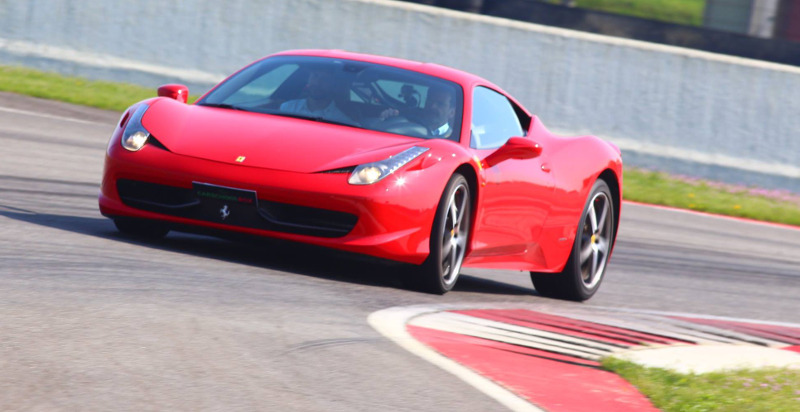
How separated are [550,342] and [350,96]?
1.98 m

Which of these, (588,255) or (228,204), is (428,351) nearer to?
(228,204)

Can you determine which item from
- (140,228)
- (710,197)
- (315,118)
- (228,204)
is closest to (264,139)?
(228,204)

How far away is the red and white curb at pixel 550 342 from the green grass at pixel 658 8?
13.8 m

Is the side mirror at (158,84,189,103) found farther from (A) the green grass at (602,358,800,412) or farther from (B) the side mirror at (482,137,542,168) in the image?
(A) the green grass at (602,358,800,412)

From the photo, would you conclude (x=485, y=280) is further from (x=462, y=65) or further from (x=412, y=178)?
(x=462, y=65)

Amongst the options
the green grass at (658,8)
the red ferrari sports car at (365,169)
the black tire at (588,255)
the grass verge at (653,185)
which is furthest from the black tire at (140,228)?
the green grass at (658,8)

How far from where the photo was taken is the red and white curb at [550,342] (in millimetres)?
4598

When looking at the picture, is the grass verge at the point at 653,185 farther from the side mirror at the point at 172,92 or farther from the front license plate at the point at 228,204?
the front license plate at the point at 228,204

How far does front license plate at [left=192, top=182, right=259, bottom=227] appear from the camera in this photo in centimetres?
616

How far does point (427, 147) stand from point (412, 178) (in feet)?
0.92

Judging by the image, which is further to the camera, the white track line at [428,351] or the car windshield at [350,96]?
the car windshield at [350,96]

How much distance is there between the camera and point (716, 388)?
495 centimetres

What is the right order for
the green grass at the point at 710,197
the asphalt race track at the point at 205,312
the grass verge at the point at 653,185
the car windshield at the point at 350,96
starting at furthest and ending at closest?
the green grass at the point at 710,197 < the grass verge at the point at 653,185 < the car windshield at the point at 350,96 < the asphalt race track at the point at 205,312

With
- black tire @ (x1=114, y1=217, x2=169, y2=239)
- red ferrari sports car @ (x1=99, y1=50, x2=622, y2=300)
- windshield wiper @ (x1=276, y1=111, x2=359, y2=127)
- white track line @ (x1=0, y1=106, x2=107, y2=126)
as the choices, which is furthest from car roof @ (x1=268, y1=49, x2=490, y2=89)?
white track line @ (x1=0, y1=106, x2=107, y2=126)
